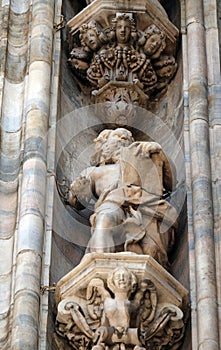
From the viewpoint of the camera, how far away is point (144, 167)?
42.4ft

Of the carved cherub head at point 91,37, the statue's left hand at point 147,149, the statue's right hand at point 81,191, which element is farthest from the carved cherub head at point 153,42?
the statue's right hand at point 81,191

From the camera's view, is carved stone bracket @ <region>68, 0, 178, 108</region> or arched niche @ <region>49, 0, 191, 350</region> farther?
carved stone bracket @ <region>68, 0, 178, 108</region>

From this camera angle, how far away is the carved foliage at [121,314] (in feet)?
39.0

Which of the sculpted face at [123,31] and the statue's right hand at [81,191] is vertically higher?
the sculpted face at [123,31]

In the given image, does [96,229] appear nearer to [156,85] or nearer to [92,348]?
[92,348]

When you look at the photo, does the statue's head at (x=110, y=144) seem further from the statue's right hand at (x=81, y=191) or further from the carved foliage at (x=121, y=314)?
the carved foliage at (x=121, y=314)

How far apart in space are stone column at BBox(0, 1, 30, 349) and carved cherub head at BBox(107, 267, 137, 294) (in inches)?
27.0

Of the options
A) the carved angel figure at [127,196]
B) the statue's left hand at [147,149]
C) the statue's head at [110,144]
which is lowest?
the carved angel figure at [127,196]

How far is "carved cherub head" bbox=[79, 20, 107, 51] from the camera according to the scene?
14.0 m

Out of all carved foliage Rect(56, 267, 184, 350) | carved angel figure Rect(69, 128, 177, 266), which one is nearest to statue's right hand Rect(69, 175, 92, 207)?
carved angel figure Rect(69, 128, 177, 266)

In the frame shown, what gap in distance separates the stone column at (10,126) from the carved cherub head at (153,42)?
88cm

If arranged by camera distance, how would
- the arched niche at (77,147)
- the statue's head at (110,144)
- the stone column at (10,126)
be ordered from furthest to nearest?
1. the statue's head at (110,144)
2. the arched niche at (77,147)
3. the stone column at (10,126)

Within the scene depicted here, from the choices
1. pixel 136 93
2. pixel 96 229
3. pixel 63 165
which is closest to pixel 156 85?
pixel 136 93

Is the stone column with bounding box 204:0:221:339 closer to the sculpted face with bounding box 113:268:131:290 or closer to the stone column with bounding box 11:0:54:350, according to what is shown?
the sculpted face with bounding box 113:268:131:290
